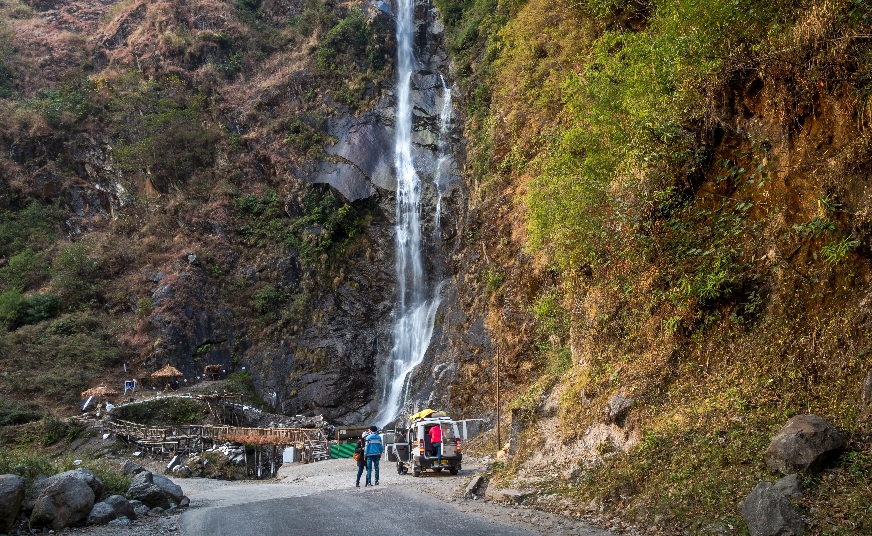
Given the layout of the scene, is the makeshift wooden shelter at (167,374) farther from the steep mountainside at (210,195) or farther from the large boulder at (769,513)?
the large boulder at (769,513)

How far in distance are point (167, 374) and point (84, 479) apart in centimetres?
1642

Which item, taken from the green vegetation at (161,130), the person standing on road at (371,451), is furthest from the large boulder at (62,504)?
the green vegetation at (161,130)

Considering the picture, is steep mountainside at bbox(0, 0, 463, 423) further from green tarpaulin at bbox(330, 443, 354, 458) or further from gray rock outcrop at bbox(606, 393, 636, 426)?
gray rock outcrop at bbox(606, 393, 636, 426)

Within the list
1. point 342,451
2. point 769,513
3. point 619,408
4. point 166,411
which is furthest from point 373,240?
point 769,513

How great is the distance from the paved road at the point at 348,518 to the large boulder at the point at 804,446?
289 centimetres

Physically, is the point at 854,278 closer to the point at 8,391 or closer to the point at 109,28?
the point at 8,391

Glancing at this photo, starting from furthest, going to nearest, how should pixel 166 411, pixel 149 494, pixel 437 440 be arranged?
1. pixel 166 411
2. pixel 437 440
3. pixel 149 494

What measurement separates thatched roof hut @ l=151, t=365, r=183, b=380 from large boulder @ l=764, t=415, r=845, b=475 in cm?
2532

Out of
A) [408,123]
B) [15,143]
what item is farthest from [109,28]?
[408,123]

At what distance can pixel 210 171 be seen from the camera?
113 ft

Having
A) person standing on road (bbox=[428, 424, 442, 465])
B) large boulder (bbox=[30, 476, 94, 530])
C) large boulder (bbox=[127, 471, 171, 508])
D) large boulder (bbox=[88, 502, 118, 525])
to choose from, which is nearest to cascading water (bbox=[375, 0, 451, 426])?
person standing on road (bbox=[428, 424, 442, 465])

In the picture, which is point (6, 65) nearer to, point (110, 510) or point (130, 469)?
point (130, 469)

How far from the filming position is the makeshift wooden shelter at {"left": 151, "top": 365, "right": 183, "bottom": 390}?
2578cm

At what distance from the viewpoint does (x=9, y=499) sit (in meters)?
8.69
